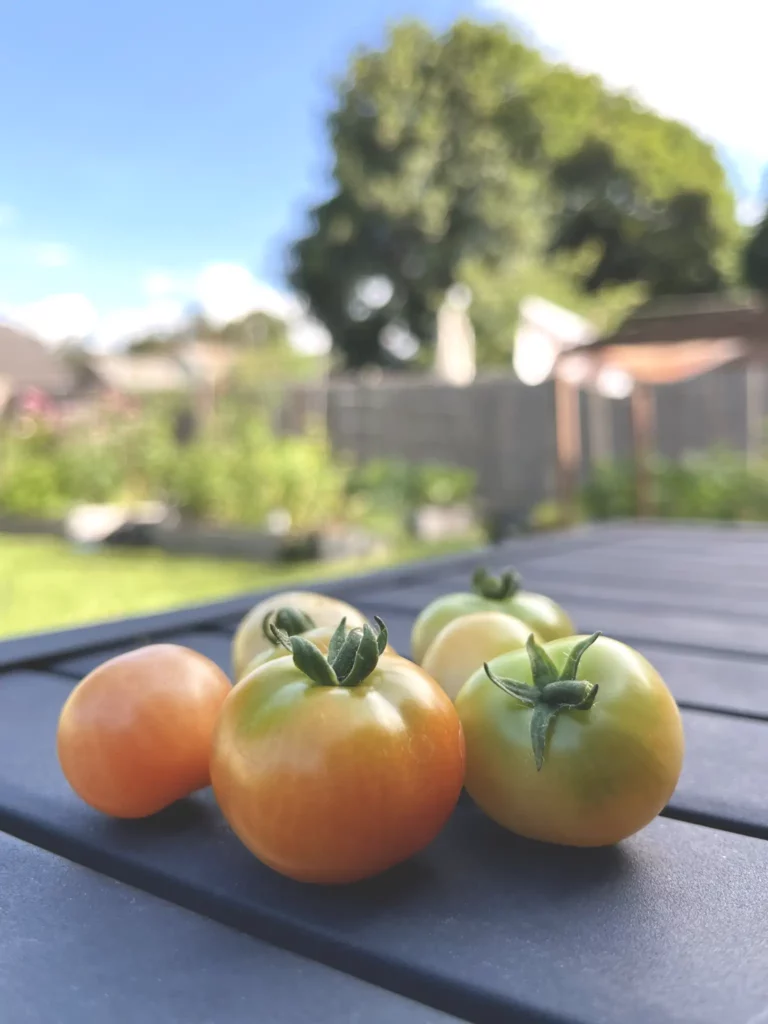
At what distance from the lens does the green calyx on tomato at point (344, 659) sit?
0.59 m

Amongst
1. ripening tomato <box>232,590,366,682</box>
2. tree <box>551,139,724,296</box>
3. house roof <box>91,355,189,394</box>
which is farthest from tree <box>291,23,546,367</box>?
ripening tomato <box>232,590,366,682</box>

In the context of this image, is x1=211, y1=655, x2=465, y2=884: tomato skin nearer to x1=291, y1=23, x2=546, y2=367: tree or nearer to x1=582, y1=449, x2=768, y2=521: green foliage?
x1=582, y1=449, x2=768, y2=521: green foliage

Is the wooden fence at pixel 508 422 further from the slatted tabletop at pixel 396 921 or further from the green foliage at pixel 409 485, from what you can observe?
the slatted tabletop at pixel 396 921

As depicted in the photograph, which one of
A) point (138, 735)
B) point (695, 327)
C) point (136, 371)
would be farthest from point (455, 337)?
point (136, 371)

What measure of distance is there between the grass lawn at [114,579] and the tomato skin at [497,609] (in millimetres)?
3965

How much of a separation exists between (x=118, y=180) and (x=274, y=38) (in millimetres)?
24820

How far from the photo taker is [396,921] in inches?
21.6

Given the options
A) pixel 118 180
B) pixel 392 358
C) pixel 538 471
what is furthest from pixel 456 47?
pixel 118 180

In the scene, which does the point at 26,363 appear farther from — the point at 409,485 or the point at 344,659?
the point at 344,659

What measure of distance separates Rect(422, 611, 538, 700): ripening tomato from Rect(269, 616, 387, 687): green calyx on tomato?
216 mm

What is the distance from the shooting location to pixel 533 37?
83.6ft

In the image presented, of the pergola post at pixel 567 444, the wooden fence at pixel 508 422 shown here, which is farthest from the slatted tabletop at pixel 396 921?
the wooden fence at pixel 508 422

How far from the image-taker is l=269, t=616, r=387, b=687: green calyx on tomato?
0.59 metres

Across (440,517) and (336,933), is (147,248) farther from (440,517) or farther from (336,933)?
(336,933)
